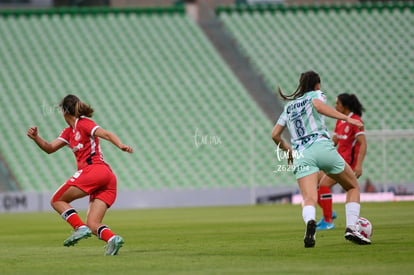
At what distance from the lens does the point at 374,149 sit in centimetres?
3247

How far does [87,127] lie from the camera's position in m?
10.7

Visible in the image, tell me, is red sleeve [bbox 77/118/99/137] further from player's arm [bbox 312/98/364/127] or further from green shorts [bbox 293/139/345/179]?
player's arm [bbox 312/98/364/127]

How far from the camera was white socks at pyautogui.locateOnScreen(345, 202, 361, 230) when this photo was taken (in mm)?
10922

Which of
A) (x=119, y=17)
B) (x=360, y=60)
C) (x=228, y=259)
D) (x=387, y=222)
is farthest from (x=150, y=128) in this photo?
(x=228, y=259)

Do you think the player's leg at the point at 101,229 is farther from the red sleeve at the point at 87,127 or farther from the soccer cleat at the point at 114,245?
the red sleeve at the point at 87,127

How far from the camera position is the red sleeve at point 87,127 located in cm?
1070

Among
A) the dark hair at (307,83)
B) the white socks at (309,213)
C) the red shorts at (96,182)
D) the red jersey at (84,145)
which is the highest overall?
the dark hair at (307,83)

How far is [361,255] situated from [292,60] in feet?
89.2

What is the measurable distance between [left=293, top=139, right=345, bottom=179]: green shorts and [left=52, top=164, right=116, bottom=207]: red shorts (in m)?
2.27

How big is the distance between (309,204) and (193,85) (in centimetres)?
2377

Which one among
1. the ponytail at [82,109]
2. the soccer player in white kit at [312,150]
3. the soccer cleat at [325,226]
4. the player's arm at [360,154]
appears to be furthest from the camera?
the soccer cleat at [325,226]

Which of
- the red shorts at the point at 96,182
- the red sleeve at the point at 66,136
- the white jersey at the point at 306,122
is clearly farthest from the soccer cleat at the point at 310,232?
the red sleeve at the point at 66,136

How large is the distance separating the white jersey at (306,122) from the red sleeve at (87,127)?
2445 millimetres

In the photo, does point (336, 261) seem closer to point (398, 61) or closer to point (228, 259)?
point (228, 259)
